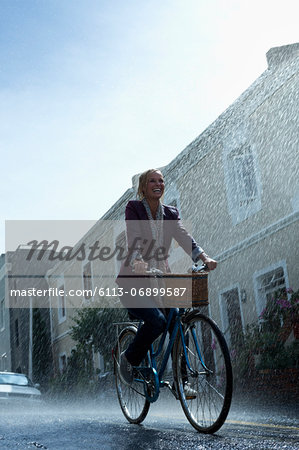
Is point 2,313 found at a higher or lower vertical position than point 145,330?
higher

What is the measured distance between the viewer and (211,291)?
1470cm

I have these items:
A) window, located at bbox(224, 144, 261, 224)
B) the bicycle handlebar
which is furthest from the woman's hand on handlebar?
window, located at bbox(224, 144, 261, 224)

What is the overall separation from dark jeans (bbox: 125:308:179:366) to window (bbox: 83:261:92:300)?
63.6ft

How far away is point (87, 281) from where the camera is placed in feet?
80.7

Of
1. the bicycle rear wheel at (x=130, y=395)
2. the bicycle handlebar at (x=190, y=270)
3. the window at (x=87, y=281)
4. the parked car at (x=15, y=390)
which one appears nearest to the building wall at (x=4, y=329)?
the window at (x=87, y=281)

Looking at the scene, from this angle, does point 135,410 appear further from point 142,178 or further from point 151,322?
point 142,178

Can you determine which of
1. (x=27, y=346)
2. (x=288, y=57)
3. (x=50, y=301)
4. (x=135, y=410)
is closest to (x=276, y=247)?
(x=288, y=57)

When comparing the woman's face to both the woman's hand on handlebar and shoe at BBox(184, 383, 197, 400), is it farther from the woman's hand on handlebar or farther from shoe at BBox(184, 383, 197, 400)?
shoe at BBox(184, 383, 197, 400)

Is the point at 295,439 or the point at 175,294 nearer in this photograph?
the point at 295,439

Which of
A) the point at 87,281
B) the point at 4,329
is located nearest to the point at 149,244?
the point at 87,281

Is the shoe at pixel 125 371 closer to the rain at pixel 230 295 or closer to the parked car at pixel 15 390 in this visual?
the rain at pixel 230 295

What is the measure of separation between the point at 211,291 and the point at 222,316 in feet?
2.43

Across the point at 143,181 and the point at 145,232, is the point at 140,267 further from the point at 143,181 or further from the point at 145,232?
the point at 143,181

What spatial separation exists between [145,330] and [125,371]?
0.71 m
